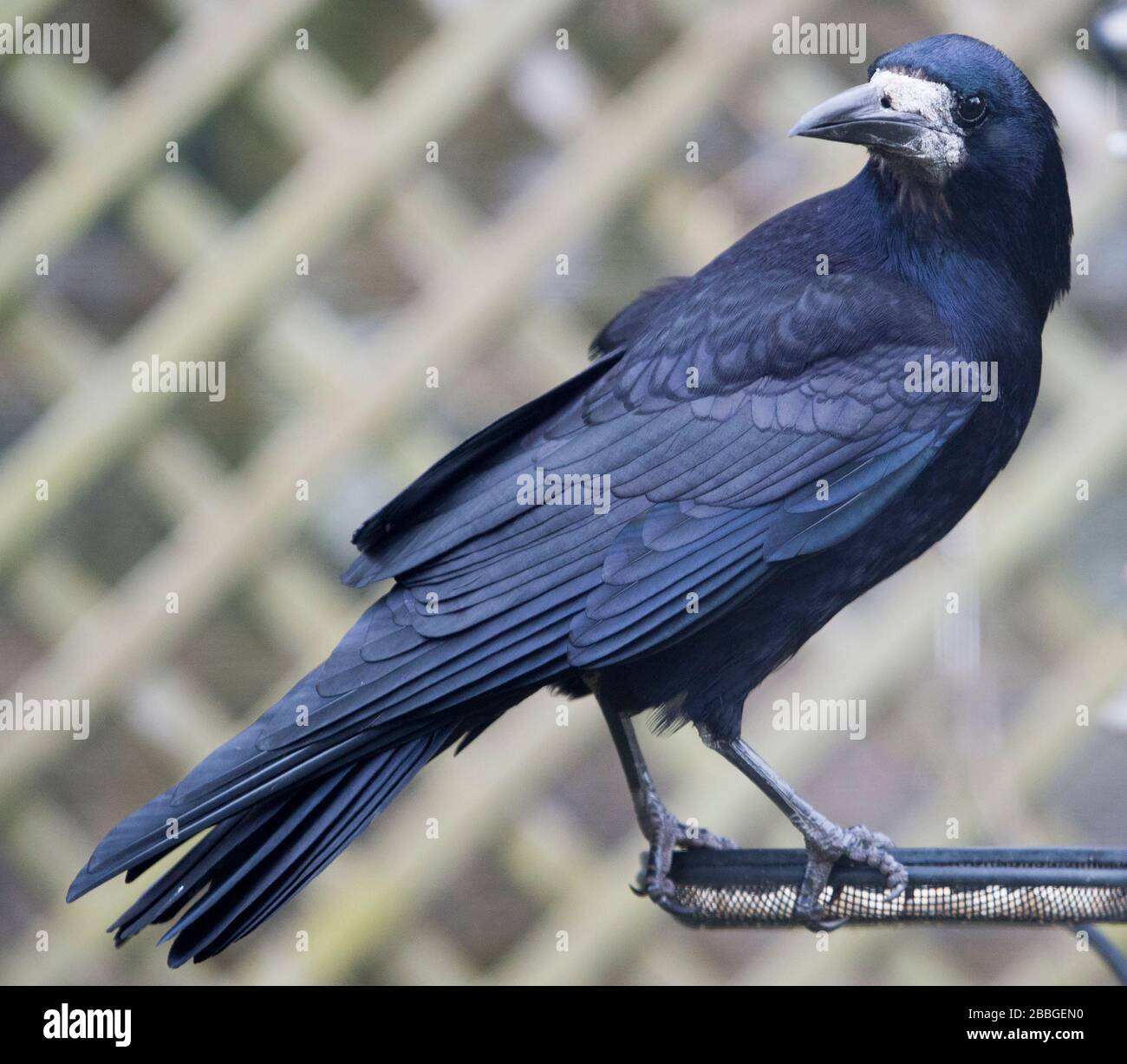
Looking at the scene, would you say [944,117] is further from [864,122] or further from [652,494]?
[652,494]

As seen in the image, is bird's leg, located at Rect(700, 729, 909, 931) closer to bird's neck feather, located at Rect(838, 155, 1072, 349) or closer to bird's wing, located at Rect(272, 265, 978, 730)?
bird's wing, located at Rect(272, 265, 978, 730)

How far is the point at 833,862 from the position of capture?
1.18 m

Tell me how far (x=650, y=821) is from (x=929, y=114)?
0.63 metres

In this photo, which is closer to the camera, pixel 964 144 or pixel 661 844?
pixel 964 144

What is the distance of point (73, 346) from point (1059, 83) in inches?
51.2

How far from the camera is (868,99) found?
1.14m

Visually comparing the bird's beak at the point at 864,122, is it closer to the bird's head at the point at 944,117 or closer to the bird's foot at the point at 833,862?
the bird's head at the point at 944,117

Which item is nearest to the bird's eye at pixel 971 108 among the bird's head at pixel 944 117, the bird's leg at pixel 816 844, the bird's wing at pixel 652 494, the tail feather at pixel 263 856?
the bird's head at pixel 944 117

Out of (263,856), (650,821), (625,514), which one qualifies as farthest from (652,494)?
(263,856)

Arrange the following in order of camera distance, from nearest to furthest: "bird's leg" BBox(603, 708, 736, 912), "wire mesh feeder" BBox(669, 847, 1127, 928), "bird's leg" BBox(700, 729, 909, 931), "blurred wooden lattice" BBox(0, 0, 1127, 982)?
"wire mesh feeder" BBox(669, 847, 1127, 928) < "bird's leg" BBox(700, 729, 909, 931) < "bird's leg" BBox(603, 708, 736, 912) < "blurred wooden lattice" BBox(0, 0, 1127, 982)

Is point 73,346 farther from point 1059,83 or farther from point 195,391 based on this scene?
point 1059,83

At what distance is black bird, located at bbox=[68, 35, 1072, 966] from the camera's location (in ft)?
3.74

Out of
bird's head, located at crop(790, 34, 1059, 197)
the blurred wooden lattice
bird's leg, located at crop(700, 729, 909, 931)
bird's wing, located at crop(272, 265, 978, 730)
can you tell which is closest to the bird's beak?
bird's head, located at crop(790, 34, 1059, 197)

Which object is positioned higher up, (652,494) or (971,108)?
(971,108)
